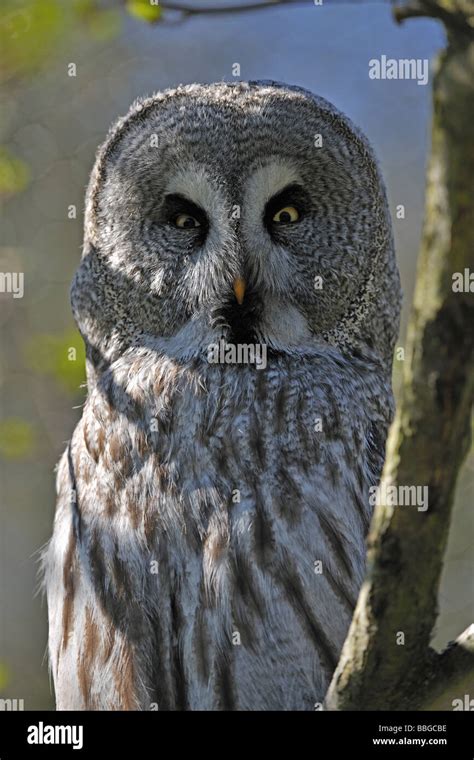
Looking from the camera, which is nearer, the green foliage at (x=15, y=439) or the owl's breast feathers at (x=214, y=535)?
the owl's breast feathers at (x=214, y=535)

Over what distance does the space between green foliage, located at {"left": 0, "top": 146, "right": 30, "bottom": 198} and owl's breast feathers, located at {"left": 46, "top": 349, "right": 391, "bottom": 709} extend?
5.36 feet

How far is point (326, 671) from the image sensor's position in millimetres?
2746

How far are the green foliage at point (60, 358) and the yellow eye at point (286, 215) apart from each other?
1.75 meters

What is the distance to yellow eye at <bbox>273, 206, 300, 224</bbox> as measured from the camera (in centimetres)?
307

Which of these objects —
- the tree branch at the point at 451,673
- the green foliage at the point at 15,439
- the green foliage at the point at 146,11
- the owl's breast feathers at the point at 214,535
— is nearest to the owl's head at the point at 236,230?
the owl's breast feathers at the point at 214,535

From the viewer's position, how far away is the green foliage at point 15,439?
15.2 ft

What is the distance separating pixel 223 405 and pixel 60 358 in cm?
182

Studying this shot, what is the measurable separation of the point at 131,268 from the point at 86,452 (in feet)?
1.84

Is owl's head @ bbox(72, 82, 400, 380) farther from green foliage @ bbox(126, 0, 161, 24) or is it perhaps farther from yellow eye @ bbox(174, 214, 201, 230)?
green foliage @ bbox(126, 0, 161, 24)

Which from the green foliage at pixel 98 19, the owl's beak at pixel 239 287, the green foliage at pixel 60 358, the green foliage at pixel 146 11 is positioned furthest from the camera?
the green foliage at pixel 60 358

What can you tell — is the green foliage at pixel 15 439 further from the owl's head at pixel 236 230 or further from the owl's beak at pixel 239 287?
the owl's beak at pixel 239 287

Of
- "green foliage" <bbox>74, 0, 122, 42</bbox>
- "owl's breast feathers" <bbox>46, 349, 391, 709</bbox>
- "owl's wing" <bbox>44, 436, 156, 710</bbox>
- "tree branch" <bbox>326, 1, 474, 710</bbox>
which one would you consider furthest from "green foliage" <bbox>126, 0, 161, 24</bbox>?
"tree branch" <bbox>326, 1, 474, 710</bbox>

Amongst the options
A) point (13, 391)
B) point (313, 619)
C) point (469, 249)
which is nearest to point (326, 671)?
point (313, 619)

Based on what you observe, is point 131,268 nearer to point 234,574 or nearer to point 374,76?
point 234,574
